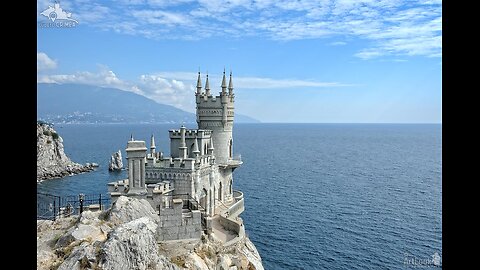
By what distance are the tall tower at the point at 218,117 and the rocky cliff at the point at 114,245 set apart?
25.4 meters

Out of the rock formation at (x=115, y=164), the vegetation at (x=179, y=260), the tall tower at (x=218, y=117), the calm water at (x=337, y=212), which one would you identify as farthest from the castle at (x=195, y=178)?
the rock formation at (x=115, y=164)

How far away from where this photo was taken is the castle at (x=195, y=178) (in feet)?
77.2

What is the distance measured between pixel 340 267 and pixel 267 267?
782cm

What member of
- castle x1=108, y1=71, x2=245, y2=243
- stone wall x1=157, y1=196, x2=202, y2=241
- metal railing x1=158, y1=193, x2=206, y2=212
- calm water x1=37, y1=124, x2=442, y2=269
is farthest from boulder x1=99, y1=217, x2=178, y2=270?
calm water x1=37, y1=124, x2=442, y2=269

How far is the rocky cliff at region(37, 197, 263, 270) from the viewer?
1473cm

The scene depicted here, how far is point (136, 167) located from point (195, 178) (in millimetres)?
9834

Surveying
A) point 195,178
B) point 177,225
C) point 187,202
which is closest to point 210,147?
point 195,178

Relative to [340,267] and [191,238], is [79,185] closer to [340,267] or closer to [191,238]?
[340,267]

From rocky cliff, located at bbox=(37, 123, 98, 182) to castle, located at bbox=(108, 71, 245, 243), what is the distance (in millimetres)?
58772

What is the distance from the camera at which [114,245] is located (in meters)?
15.1

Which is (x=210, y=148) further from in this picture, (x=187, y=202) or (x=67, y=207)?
(x=67, y=207)

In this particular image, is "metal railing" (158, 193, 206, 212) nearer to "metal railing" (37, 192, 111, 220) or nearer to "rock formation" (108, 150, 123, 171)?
"metal railing" (37, 192, 111, 220)
